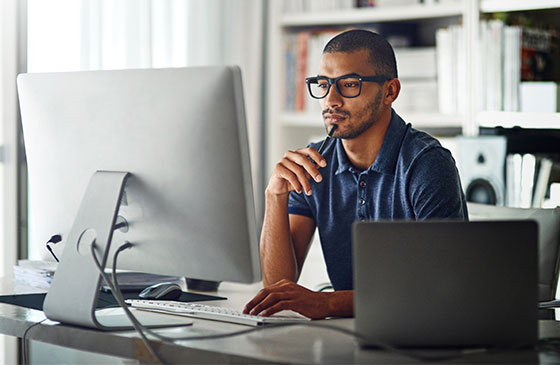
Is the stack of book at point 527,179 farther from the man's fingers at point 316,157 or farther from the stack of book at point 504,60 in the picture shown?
the man's fingers at point 316,157

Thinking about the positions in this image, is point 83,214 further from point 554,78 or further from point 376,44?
point 554,78

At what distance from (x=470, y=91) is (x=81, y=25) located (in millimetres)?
1552

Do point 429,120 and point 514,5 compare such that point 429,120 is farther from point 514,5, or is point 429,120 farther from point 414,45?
point 514,5

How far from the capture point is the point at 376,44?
198 cm

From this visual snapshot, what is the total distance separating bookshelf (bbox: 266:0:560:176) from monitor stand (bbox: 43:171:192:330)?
1956 millimetres

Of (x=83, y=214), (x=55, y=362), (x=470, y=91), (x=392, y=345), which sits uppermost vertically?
(x=470, y=91)

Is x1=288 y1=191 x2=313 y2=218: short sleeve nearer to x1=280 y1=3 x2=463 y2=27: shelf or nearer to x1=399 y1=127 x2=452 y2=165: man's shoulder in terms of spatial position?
x1=399 y1=127 x2=452 y2=165: man's shoulder

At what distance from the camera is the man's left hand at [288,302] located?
1493 mm

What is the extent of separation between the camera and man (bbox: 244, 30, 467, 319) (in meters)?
1.86

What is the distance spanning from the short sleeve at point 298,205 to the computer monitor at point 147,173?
710mm

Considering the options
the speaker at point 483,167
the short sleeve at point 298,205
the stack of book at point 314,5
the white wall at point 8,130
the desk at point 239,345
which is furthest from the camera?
the stack of book at point 314,5

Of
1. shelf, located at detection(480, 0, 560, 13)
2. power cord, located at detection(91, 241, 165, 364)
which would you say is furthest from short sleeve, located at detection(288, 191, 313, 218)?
shelf, located at detection(480, 0, 560, 13)

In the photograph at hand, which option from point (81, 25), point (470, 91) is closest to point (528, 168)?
point (470, 91)

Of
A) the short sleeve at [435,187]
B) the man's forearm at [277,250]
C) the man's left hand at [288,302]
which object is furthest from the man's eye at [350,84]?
the man's left hand at [288,302]
